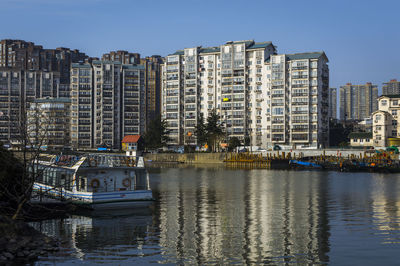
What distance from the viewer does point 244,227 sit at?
40.5 metres

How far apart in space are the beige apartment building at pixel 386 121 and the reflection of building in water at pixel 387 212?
109202 millimetres

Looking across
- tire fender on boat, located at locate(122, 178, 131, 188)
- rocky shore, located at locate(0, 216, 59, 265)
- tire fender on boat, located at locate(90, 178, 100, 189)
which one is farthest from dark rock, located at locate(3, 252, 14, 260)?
tire fender on boat, located at locate(122, 178, 131, 188)

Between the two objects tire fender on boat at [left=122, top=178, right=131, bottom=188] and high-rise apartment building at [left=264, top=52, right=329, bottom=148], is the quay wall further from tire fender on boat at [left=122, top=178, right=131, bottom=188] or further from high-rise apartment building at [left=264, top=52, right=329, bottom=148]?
tire fender on boat at [left=122, top=178, right=131, bottom=188]

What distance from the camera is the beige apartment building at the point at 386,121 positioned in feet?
590

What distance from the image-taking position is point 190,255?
30.5 metres

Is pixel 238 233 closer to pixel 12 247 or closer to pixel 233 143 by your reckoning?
pixel 12 247

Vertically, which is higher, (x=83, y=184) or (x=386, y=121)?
(x=386, y=121)

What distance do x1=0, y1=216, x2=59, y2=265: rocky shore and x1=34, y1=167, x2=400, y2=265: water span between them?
1.00 meters

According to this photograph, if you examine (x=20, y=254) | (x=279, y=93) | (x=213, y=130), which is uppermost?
(x=279, y=93)

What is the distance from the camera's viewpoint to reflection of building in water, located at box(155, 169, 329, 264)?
30766 millimetres

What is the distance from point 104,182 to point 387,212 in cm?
2826

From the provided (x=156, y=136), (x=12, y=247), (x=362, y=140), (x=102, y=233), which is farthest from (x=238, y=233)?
(x=362, y=140)

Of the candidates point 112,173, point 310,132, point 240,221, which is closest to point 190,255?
point 240,221

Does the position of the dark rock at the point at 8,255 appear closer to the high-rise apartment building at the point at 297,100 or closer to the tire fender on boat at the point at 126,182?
the tire fender on boat at the point at 126,182
